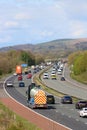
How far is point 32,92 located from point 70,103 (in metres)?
9.06

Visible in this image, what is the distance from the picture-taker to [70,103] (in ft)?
219

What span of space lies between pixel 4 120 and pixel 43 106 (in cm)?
2149

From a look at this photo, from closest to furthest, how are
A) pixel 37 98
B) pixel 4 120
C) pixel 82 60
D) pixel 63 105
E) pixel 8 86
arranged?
pixel 4 120, pixel 37 98, pixel 63 105, pixel 8 86, pixel 82 60

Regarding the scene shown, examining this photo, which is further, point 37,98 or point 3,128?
point 37,98

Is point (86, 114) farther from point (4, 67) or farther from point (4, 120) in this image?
point (4, 67)

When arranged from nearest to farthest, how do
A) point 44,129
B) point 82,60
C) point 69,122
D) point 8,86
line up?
point 44,129 → point 69,122 → point 8,86 → point 82,60

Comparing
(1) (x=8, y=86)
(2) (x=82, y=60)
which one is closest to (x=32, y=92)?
(1) (x=8, y=86)

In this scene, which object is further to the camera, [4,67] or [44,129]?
[4,67]

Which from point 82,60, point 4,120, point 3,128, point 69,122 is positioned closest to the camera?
point 3,128

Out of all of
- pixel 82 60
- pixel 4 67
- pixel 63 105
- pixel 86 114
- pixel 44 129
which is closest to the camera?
pixel 44 129

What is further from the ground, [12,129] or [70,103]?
[12,129]

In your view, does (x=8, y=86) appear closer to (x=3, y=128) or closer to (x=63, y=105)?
(x=63, y=105)

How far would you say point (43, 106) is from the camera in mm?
57562

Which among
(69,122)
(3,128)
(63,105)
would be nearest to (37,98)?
(63,105)
